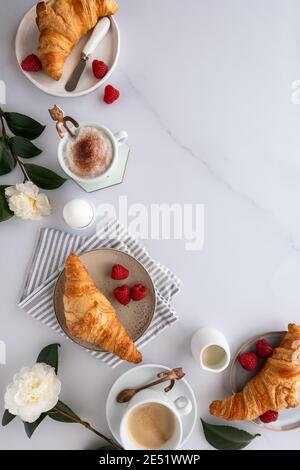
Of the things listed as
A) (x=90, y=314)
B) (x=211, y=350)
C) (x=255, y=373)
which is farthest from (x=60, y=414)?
(x=255, y=373)

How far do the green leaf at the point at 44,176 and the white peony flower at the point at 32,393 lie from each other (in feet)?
1.62

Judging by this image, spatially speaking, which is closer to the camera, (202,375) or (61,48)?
(61,48)

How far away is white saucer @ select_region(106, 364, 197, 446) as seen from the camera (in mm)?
1435

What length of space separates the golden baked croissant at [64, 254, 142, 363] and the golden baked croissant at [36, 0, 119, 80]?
20.5 inches

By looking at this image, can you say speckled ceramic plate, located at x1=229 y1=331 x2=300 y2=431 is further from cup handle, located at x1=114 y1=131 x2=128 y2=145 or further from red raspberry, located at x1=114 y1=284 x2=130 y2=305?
cup handle, located at x1=114 y1=131 x2=128 y2=145

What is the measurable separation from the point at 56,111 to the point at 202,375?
2.71 ft

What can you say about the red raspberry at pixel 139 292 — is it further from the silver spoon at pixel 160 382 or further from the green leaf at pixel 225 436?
the green leaf at pixel 225 436

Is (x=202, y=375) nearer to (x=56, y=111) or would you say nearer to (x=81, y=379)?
(x=81, y=379)

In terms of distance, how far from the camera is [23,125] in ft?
4.73

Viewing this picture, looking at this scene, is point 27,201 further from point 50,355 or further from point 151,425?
point 151,425

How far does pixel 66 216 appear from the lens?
140cm

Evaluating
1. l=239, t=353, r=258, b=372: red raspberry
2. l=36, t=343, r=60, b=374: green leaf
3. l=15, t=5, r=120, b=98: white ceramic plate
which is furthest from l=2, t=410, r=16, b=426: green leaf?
l=15, t=5, r=120, b=98: white ceramic plate

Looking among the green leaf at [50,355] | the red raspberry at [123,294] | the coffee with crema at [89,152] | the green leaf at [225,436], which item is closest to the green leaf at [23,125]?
the coffee with crema at [89,152]
